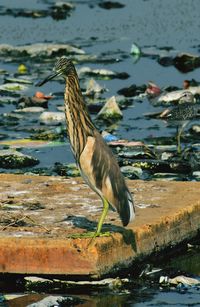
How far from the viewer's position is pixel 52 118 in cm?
1473

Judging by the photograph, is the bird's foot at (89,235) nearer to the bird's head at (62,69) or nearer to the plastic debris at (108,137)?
the bird's head at (62,69)

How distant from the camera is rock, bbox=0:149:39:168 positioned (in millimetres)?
12508

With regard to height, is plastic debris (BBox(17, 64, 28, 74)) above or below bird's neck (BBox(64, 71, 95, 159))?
below

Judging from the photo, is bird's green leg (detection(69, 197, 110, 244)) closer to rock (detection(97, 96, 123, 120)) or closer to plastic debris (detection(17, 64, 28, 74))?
rock (detection(97, 96, 123, 120))

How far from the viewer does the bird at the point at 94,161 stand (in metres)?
8.49

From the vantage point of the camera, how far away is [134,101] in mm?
15977

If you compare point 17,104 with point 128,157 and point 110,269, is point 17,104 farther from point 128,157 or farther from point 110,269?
point 110,269

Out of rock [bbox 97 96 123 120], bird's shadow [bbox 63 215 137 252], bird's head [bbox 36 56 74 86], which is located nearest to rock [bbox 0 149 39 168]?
rock [bbox 97 96 123 120]

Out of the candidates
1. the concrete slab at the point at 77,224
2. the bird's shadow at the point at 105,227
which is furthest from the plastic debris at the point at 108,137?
the bird's shadow at the point at 105,227

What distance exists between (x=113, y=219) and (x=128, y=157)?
3.48 meters

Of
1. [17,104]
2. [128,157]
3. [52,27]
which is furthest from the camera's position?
[52,27]

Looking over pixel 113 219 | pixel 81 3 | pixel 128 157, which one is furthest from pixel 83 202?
pixel 81 3

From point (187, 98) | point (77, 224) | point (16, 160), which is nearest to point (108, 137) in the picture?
point (16, 160)

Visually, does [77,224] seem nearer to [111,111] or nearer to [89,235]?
[89,235]
